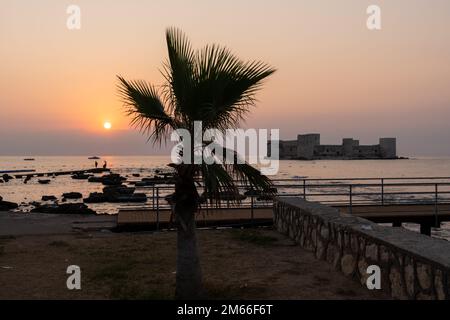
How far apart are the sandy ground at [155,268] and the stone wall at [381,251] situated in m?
0.28

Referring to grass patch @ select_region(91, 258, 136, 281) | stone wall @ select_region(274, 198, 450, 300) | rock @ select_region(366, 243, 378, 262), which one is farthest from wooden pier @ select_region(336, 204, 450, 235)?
grass patch @ select_region(91, 258, 136, 281)

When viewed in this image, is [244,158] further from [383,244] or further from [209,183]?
[383,244]

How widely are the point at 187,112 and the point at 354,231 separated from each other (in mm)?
3375

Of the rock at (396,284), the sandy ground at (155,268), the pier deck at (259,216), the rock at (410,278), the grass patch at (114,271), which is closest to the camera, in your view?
the rock at (410,278)

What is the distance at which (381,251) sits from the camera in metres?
6.38

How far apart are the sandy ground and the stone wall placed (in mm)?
276

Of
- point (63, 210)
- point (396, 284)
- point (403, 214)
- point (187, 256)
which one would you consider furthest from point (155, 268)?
point (63, 210)

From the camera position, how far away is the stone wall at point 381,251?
16.7 ft

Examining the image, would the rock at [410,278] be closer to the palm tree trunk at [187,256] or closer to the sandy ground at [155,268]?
the sandy ground at [155,268]

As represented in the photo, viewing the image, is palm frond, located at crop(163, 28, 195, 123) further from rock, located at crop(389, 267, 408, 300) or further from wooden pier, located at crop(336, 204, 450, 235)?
wooden pier, located at crop(336, 204, 450, 235)

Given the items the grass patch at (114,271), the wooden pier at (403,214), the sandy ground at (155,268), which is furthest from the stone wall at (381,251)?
the wooden pier at (403,214)

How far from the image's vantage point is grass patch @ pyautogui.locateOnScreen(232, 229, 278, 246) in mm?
10930
